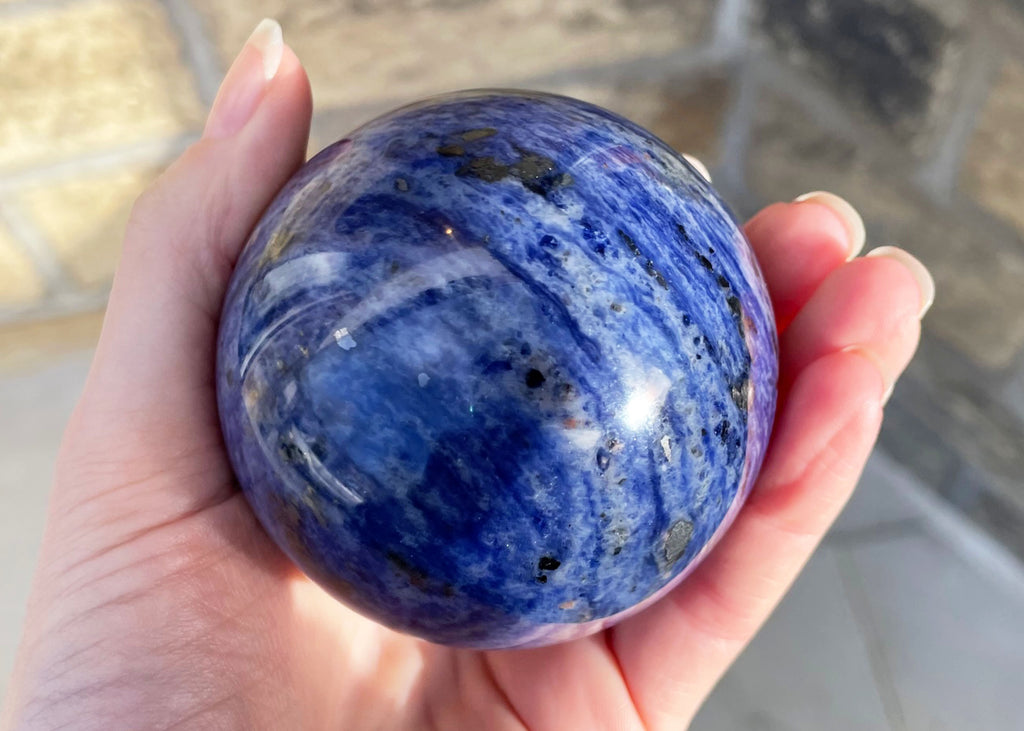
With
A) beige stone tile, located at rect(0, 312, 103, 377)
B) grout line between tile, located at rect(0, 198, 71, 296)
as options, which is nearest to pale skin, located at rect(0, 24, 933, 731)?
grout line between tile, located at rect(0, 198, 71, 296)

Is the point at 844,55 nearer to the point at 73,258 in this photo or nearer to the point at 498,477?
the point at 498,477

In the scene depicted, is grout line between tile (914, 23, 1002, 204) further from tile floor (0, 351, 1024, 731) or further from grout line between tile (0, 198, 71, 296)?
grout line between tile (0, 198, 71, 296)

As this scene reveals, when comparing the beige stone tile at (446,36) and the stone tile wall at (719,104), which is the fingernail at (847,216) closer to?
the stone tile wall at (719,104)

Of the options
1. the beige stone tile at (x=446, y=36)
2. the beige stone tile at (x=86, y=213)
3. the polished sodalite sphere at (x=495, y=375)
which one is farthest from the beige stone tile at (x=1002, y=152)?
the beige stone tile at (x=86, y=213)

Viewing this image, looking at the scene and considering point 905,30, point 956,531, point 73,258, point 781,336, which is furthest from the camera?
point 73,258

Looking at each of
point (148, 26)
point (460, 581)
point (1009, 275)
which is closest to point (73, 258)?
point (148, 26)

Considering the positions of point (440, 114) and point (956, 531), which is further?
point (956, 531)
